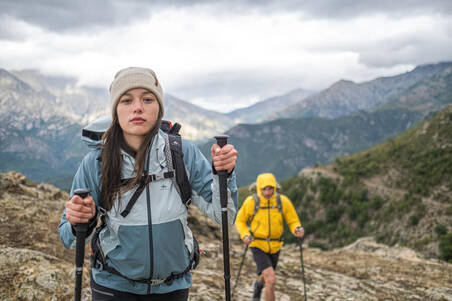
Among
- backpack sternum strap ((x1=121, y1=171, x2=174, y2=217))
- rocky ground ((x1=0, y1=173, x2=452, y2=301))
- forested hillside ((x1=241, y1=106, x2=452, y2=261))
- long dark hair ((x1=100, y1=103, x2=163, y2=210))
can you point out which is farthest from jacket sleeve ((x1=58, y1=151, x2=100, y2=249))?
forested hillside ((x1=241, y1=106, x2=452, y2=261))

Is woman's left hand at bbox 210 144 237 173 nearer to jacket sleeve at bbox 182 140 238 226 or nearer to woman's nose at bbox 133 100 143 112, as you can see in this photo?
jacket sleeve at bbox 182 140 238 226

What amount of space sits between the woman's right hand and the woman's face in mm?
694

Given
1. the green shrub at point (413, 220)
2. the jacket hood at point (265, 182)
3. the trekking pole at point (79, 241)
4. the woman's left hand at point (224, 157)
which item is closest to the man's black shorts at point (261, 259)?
the jacket hood at point (265, 182)

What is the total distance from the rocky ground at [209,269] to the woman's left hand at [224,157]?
15.9 ft

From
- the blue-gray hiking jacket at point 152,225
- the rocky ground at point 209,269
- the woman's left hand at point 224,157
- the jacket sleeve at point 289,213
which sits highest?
the woman's left hand at point 224,157

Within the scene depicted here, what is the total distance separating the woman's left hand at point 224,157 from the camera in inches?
113

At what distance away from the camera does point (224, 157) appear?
2.88m

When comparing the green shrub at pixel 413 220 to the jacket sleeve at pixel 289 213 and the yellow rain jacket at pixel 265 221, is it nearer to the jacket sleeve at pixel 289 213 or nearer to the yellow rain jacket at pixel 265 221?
the jacket sleeve at pixel 289 213

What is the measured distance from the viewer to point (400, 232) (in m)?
44.7

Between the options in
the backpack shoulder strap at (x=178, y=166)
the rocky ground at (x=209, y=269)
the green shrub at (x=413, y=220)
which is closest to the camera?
the backpack shoulder strap at (x=178, y=166)

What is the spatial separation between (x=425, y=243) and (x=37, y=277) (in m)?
39.0

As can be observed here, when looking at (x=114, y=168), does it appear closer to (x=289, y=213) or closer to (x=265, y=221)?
(x=265, y=221)

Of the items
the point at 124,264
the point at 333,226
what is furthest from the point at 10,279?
the point at 333,226

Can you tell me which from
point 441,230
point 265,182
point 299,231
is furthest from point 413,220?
point 265,182
